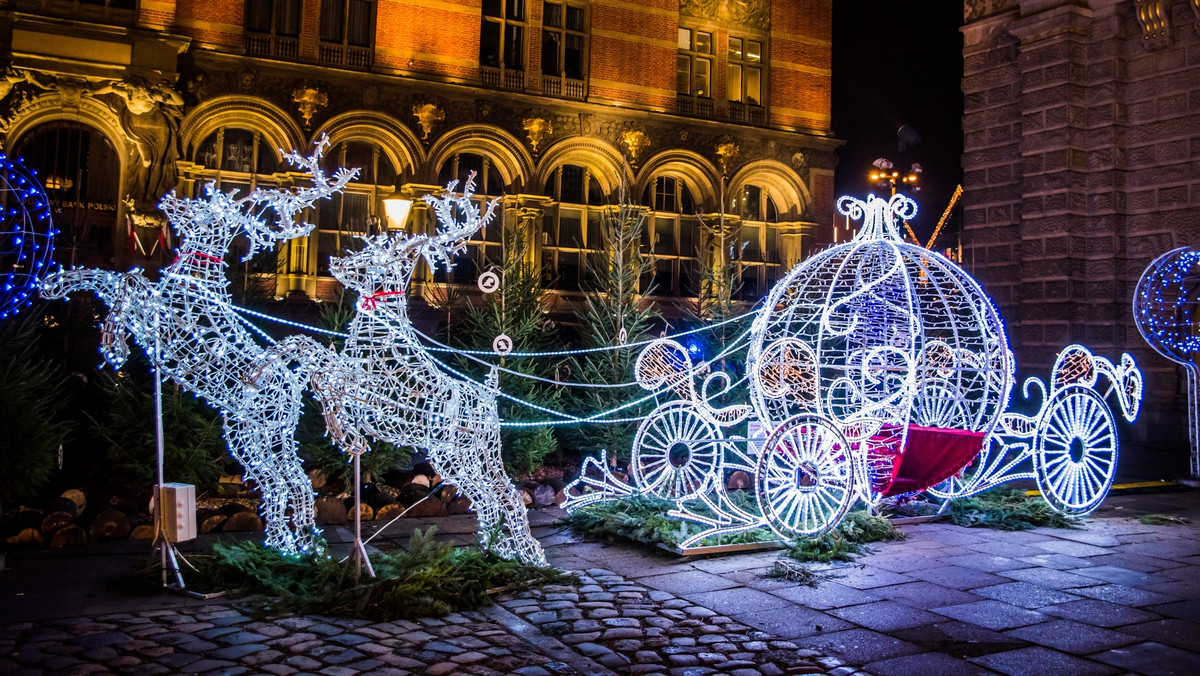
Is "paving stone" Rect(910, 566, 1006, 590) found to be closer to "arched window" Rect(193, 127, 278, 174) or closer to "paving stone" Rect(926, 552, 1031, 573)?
"paving stone" Rect(926, 552, 1031, 573)

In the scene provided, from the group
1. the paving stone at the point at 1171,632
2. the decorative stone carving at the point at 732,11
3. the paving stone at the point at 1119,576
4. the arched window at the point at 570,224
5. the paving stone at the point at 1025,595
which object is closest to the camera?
the paving stone at the point at 1171,632

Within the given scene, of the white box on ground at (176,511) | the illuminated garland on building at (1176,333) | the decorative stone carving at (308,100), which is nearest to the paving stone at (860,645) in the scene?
the white box on ground at (176,511)

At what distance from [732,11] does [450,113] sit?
8665 mm

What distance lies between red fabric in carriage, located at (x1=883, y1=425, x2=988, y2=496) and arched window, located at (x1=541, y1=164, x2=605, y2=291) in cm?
1486

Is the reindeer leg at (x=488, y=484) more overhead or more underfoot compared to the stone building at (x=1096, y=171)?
more underfoot

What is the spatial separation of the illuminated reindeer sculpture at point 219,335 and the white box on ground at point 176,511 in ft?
1.58

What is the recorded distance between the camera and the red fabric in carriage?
8.73 m

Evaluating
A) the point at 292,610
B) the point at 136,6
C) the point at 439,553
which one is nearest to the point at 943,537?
the point at 439,553

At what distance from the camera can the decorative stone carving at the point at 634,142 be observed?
22.9 m

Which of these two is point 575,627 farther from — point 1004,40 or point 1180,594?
point 1004,40

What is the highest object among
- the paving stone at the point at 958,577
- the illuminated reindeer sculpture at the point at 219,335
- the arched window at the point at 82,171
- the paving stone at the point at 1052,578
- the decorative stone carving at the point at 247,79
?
the decorative stone carving at the point at 247,79

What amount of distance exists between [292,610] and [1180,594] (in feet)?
20.1

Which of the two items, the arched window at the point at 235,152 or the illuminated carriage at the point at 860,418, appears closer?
the illuminated carriage at the point at 860,418

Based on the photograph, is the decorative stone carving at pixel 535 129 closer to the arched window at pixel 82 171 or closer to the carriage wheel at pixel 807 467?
the arched window at pixel 82 171
